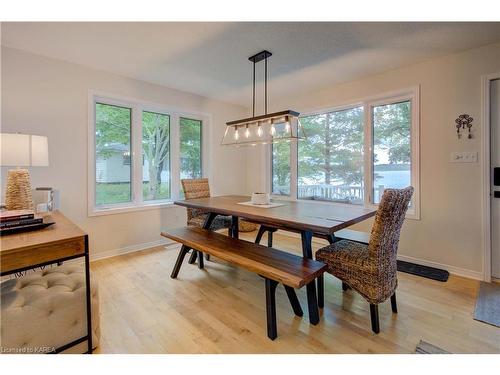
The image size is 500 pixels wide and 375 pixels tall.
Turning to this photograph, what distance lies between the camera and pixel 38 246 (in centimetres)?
127

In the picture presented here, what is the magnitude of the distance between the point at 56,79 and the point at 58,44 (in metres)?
0.47

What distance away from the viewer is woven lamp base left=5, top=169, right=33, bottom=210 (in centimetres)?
192

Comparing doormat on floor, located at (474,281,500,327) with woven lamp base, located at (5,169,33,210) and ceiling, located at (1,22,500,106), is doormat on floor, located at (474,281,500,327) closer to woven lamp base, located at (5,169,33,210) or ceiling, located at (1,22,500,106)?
ceiling, located at (1,22,500,106)

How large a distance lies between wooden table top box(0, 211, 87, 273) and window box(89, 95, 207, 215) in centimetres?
183

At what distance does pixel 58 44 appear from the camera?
8.10 ft

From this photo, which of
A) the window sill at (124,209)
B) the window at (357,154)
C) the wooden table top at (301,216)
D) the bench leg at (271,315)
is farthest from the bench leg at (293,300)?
the window sill at (124,209)

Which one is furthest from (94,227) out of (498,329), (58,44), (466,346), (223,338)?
(498,329)

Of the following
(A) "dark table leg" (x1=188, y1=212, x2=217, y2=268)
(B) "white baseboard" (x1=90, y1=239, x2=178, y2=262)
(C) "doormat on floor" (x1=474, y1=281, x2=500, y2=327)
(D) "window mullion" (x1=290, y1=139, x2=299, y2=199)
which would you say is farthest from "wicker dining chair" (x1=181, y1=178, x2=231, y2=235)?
(C) "doormat on floor" (x1=474, y1=281, x2=500, y2=327)

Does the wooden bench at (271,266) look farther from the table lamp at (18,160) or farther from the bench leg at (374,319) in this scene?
the table lamp at (18,160)

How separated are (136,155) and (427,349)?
3643 mm

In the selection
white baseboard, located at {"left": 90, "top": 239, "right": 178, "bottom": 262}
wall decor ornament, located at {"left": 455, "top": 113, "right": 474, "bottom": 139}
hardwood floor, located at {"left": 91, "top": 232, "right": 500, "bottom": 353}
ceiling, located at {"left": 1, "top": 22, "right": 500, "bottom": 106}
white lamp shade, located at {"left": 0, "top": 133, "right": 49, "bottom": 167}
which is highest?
ceiling, located at {"left": 1, "top": 22, "right": 500, "bottom": 106}

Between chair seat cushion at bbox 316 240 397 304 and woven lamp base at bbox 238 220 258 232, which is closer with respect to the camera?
chair seat cushion at bbox 316 240 397 304

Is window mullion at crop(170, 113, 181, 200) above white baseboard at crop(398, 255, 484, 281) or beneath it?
above

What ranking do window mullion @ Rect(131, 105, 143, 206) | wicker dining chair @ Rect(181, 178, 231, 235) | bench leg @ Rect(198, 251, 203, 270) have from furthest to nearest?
window mullion @ Rect(131, 105, 143, 206) → wicker dining chair @ Rect(181, 178, 231, 235) → bench leg @ Rect(198, 251, 203, 270)
